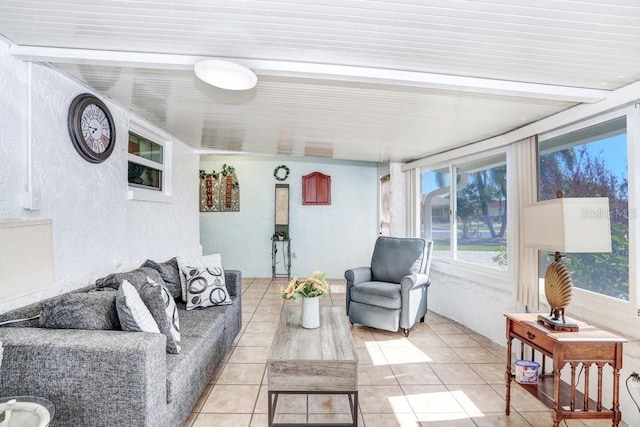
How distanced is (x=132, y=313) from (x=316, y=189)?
5.09 m

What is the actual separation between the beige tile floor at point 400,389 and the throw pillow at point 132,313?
2.39 ft

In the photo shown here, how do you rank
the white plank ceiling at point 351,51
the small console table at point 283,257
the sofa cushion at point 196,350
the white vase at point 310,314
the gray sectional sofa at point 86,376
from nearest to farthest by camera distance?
the white plank ceiling at point 351,51
the gray sectional sofa at point 86,376
the sofa cushion at point 196,350
the white vase at point 310,314
the small console table at point 283,257

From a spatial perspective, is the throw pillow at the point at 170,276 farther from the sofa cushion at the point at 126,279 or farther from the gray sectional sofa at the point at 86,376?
the gray sectional sofa at the point at 86,376

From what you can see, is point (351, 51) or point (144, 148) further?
point (144, 148)

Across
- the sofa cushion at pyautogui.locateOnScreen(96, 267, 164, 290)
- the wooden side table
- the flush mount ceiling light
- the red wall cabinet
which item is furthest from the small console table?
the wooden side table

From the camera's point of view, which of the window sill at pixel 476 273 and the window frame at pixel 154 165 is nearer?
the window frame at pixel 154 165

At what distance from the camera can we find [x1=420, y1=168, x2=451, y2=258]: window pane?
4.67 metres

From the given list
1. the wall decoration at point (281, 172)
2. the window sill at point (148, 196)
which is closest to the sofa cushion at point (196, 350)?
the window sill at point (148, 196)

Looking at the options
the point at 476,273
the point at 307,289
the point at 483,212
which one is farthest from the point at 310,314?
the point at 483,212

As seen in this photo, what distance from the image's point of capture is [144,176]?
363 centimetres

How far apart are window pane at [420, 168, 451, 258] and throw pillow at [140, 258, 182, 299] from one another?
10.5ft

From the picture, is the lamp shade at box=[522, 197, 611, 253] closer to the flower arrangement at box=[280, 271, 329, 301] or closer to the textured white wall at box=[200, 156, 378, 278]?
the flower arrangement at box=[280, 271, 329, 301]

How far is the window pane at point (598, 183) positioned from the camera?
239 centimetres

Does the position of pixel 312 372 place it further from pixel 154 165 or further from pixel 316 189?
pixel 316 189
